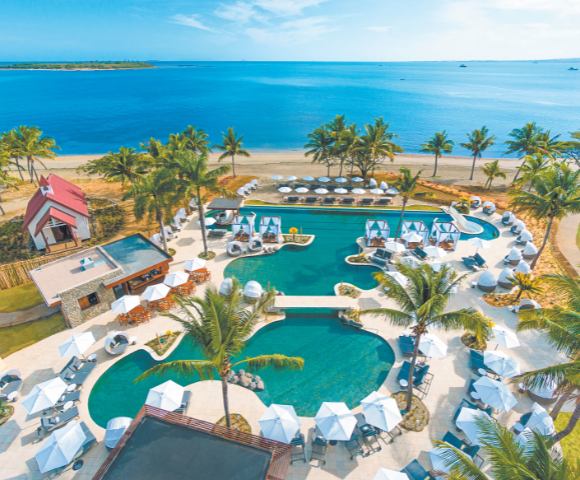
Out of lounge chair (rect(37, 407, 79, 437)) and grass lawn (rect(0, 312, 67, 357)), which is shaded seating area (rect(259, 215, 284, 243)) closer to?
grass lawn (rect(0, 312, 67, 357))

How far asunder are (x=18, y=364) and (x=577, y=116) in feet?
613

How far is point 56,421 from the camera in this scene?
15.1 metres

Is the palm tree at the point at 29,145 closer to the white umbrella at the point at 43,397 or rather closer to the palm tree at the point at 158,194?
the palm tree at the point at 158,194

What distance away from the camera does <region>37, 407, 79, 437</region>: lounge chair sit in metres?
14.9

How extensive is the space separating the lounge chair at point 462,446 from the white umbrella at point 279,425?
6.71 m

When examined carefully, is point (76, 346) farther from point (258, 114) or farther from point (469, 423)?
point (258, 114)

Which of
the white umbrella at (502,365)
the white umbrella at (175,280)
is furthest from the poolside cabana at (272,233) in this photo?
the white umbrella at (502,365)

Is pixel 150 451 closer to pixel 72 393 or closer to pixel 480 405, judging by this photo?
pixel 72 393

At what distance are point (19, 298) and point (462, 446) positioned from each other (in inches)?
1206

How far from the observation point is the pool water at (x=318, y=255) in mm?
26062

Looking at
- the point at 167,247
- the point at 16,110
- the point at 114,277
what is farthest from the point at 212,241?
the point at 16,110

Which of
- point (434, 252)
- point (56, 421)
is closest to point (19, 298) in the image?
point (56, 421)

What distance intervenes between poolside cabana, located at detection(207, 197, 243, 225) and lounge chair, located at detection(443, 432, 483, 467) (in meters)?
27.0

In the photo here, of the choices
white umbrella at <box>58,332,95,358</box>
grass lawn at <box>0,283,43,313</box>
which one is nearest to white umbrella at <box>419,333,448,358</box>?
white umbrella at <box>58,332,95,358</box>
